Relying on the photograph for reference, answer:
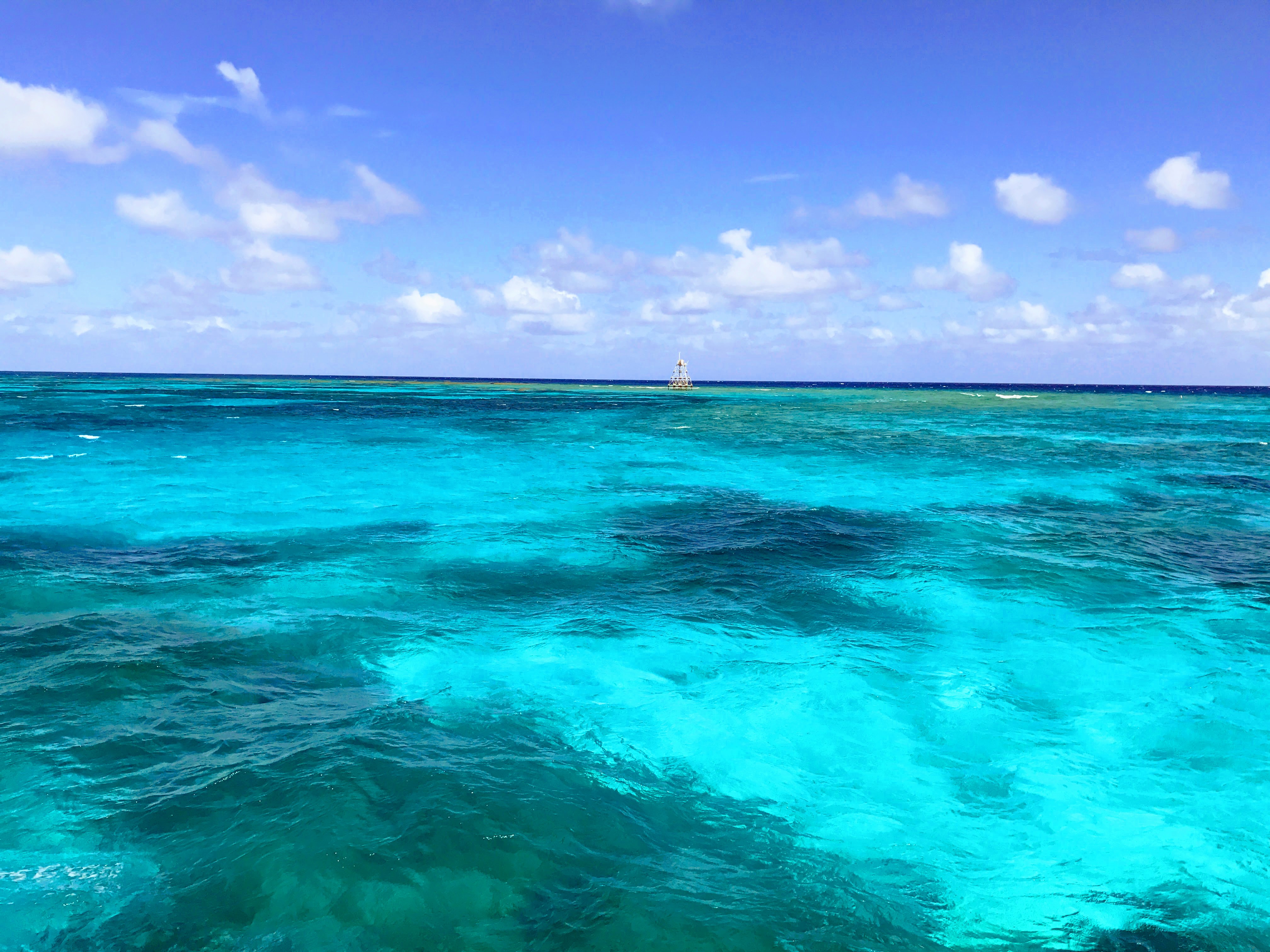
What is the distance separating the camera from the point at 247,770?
33.7 feet

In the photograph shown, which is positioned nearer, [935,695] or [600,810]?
[600,810]

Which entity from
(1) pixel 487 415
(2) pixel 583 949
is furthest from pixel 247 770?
(1) pixel 487 415

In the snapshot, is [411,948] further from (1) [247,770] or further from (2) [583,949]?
(1) [247,770]

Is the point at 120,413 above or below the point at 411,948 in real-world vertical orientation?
above

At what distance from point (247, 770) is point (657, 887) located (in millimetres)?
6013

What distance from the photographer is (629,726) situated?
12.7m

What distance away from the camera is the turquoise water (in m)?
8.28

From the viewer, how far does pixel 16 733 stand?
436 inches

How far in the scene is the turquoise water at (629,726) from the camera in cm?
828

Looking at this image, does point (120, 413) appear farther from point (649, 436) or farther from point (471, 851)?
point (471, 851)

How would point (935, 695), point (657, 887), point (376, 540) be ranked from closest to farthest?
point (657, 887), point (935, 695), point (376, 540)

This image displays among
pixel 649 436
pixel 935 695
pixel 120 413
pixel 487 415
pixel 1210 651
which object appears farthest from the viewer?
pixel 487 415

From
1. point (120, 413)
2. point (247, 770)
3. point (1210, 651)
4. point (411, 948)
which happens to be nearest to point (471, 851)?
point (411, 948)

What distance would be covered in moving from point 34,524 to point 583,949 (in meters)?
26.2
